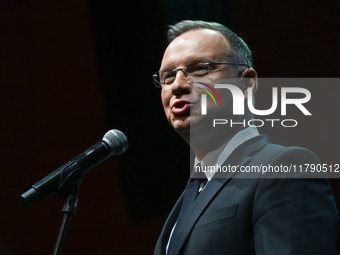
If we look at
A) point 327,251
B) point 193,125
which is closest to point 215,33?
point 193,125

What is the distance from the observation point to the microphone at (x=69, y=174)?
1.11 meters

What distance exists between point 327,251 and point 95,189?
6.75 ft

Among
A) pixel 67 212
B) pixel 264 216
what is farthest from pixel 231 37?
pixel 67 212

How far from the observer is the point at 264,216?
1.02m

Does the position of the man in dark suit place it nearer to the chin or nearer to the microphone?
the chin

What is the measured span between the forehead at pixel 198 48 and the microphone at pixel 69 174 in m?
0.46

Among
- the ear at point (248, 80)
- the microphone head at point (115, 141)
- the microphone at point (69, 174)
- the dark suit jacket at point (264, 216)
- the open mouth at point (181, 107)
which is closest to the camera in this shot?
the dark suit jacket at point (264, 216)

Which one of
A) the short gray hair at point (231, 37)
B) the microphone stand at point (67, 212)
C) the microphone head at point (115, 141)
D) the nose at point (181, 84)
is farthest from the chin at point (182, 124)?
the microphone stand at point (67, 212)

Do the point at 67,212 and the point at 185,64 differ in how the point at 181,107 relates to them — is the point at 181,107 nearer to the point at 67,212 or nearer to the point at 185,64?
the point at 185,64

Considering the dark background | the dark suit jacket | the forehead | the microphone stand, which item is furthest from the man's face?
the dark background

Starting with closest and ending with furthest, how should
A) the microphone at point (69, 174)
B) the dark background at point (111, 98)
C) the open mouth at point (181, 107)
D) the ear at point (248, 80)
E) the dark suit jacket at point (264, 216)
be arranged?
the dark suit jacket at point (264, 216)
the microphone at point (69, 174)
the open mouth at point (181, 107)
the ear at point (248, 80)
the dark background at point (111, 98)

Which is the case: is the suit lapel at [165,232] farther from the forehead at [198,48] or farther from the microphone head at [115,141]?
the forehead at [198,48]

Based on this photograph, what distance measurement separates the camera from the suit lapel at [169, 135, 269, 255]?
1.15m

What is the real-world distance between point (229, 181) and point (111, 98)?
165cm
